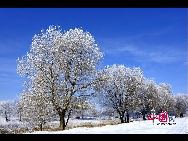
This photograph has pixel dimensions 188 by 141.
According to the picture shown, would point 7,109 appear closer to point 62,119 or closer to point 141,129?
point 62,119

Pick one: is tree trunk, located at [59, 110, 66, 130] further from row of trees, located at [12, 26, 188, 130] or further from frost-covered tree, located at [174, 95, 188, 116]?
frost-covered tree, located at [174, 95, 188, 116]

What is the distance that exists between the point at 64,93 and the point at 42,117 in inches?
39.8

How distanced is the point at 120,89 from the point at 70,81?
1.17m

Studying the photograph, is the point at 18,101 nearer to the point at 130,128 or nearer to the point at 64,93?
the point at 64,93

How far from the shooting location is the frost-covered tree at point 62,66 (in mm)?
11469

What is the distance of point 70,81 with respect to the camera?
11633mm

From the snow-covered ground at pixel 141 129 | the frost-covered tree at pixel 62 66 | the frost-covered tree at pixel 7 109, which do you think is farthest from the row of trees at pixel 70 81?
the snow-covered ground at pixel 141 129

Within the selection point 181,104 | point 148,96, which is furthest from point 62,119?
point 181,104

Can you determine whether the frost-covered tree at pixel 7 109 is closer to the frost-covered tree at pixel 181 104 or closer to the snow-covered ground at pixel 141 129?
the snow-covered ground at pixel 141 129

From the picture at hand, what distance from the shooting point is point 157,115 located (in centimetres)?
960

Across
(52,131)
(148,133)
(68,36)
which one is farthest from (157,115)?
(68,36)

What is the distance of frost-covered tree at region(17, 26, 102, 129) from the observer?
11469mm

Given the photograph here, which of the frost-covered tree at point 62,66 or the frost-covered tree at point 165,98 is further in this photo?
the frost-covered tree at point 62,66

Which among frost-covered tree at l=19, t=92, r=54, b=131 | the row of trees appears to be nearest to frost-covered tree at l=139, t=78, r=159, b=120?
the row of trees
